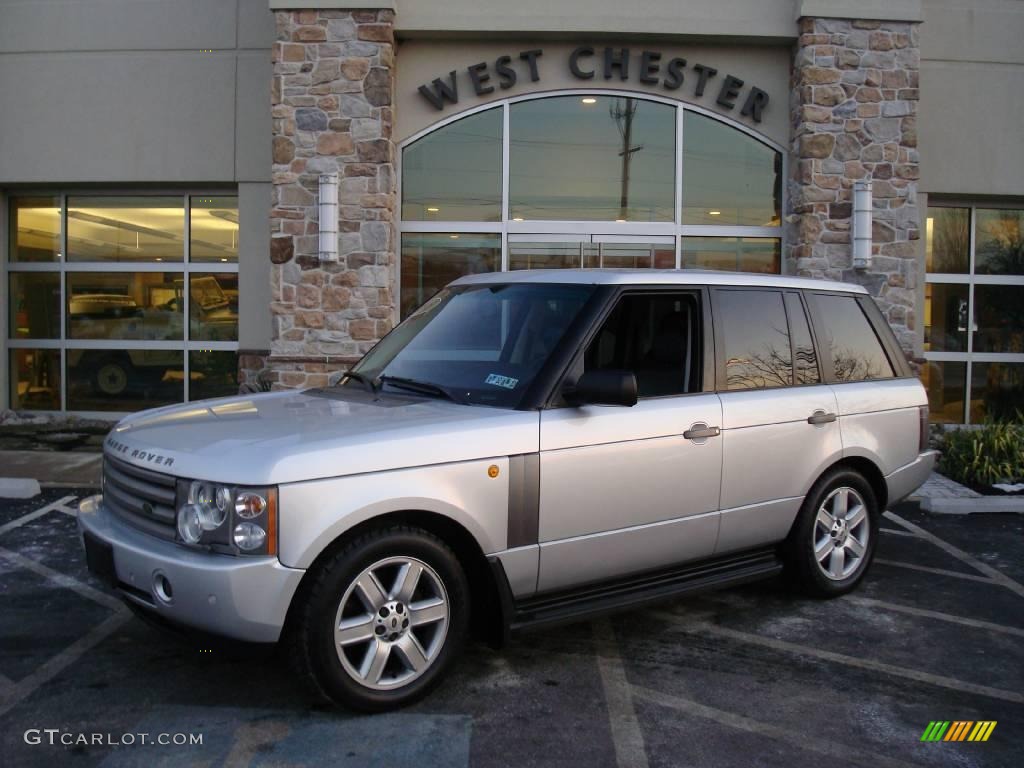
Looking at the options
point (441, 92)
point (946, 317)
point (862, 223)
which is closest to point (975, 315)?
point (946, 317)

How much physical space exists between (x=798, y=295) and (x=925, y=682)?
2214 mm

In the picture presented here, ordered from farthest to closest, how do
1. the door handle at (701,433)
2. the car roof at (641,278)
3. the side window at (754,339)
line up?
the side window at (754,339), the car roof at (641,278), the door handle at (701,433)

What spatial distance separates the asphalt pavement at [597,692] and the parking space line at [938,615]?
0.05ft

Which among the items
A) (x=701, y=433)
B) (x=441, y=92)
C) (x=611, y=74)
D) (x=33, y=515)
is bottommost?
(x=33, y=515)

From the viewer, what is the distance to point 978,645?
479 centimetres

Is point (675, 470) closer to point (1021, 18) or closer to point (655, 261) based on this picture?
point (655, 261)

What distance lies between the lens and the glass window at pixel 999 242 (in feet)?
41.4

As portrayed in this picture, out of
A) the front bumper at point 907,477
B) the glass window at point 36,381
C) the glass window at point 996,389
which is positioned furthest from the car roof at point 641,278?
the glass window at point 36,381

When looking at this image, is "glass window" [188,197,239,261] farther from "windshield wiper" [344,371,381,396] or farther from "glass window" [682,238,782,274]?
"windshield wiper" [344,371,381,396]

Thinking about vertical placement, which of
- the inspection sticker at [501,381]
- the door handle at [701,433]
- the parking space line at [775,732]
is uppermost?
the inspection sticker at [501,381]

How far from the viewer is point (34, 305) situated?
13141mm

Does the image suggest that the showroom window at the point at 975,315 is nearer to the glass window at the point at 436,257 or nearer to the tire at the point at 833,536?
the glass window at the point at 436,257

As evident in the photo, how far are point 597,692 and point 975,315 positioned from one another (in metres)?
10.6

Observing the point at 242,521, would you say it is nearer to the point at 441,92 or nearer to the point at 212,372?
the point at 441,92
